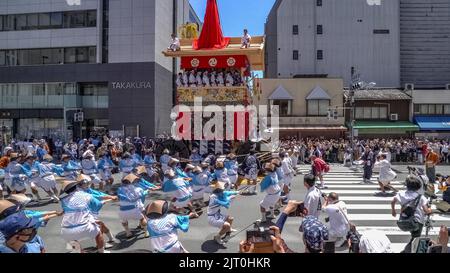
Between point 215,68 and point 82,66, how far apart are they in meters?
23.0

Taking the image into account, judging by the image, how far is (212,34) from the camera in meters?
20.0

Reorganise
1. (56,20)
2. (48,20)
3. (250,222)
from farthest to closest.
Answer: (48,20) → (56,20) → (250,222)

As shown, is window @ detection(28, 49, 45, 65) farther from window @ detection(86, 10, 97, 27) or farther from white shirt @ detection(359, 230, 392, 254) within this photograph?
white shirt @ detection(359, 230, 392, 254)

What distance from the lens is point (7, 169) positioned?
13320 millimetres

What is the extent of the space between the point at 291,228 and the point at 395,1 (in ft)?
145

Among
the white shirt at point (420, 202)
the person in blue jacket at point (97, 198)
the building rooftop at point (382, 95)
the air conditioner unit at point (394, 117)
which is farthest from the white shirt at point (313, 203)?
the air conditioner unit at point (394, 117)

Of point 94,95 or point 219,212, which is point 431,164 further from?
point 94,95

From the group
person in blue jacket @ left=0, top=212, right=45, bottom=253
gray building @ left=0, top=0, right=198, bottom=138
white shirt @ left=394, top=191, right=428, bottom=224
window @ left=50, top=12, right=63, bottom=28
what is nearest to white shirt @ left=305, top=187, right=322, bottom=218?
white shirt @ left=394, top=191, right=428, bottom=224

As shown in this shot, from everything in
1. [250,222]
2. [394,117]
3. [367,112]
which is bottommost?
[250,222]

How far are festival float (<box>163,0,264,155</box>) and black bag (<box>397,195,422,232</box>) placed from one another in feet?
41.0

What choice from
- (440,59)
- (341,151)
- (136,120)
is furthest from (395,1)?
(136,120)

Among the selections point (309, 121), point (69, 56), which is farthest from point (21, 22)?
point (309, 121)

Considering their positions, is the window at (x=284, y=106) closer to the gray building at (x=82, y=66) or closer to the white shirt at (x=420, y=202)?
the gray building at (x=82, y=66)

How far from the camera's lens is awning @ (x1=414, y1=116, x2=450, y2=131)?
38.0 m
